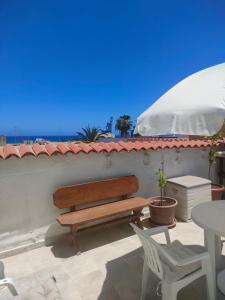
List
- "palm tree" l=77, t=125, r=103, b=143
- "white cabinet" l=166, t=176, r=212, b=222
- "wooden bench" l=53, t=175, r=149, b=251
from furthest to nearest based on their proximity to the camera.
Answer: "palm tree" l=77, t=125, r=103, b=143 < "white cabinet" l=166, t=176, r=212, b=222 < "wooden bench" l=53, t=175, r=149, b=251

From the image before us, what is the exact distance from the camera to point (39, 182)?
401cm

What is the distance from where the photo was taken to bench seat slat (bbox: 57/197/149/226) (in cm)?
364

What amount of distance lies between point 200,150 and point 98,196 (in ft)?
11.3

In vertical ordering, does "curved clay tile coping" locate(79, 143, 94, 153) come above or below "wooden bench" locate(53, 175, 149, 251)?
above

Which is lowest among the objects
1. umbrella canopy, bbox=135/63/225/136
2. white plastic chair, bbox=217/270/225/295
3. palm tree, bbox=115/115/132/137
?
white plastic chair, bbox=217/270/225/295

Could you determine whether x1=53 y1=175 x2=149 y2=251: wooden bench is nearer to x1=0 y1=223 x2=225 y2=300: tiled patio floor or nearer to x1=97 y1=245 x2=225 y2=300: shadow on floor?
x1=0 y1=223 x2=225 y2=300: tiled patio floor

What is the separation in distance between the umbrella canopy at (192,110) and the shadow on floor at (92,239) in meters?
2.34

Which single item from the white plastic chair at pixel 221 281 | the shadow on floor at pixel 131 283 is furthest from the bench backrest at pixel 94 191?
the white plastic chair at pixel 221 281

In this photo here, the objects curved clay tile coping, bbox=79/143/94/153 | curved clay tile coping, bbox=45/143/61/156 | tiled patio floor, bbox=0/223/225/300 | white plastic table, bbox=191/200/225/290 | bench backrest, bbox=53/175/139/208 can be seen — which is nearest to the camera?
white plastic table, bbox=191/200/225/290

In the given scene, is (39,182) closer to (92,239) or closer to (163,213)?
(92,239)

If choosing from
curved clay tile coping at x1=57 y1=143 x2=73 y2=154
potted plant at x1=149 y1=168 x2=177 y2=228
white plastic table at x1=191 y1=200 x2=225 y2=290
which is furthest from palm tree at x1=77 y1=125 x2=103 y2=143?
white plastic table at x1=191 y1=200 x2=225 y2=290

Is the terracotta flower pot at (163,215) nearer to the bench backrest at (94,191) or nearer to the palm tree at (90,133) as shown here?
the bench backrest at (94,191)

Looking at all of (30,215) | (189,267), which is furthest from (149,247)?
(30,215)

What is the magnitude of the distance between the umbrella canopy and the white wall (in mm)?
1832
